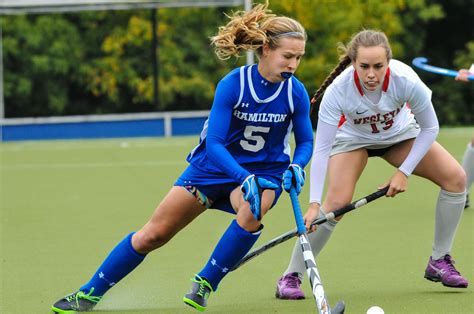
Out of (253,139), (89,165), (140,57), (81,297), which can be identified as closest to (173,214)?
(253,139)

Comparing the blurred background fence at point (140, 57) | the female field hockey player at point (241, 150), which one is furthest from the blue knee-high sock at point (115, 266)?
the blurred background fence at point (140, 57)

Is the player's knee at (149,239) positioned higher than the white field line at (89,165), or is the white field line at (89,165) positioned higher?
the player's knee at (149,239)

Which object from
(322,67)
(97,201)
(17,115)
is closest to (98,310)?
(97,201)

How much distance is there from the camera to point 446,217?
521 centimetres

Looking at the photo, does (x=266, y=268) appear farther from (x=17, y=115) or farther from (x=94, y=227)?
(x=17, y=115)

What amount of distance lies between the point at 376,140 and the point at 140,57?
17.5 meters

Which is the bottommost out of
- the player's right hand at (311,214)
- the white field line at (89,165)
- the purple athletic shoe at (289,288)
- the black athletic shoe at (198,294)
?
the white field line at (89,165)

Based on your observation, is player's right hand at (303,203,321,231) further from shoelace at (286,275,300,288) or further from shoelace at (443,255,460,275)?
shoelace at (443,255,460,275)

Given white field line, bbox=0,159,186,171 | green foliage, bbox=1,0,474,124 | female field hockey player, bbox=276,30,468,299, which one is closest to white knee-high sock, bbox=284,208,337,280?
female field hockey player, bbox=276,30,468,299

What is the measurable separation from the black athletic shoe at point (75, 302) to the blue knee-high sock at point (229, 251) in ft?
1.84

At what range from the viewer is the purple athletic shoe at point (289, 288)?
5.06 metres

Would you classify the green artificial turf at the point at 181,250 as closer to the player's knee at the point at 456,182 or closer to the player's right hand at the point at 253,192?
the player's knee at the point at 456,182

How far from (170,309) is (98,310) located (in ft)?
1.05

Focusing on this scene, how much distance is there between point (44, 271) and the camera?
5.98 m
